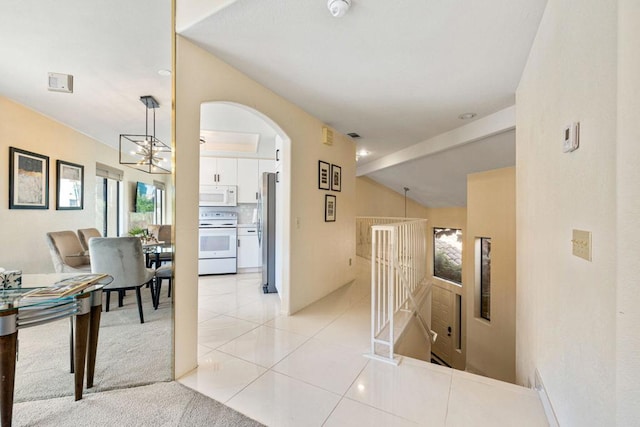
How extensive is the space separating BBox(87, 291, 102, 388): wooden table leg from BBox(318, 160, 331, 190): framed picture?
8.33ft

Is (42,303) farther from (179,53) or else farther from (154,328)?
(179,53)

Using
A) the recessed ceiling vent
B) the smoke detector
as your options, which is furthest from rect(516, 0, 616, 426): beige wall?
the recessed ceiling vent

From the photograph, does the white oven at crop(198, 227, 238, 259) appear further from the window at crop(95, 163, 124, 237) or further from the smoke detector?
the smoke detector

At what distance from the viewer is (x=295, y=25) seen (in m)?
1.78

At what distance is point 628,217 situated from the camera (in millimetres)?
751

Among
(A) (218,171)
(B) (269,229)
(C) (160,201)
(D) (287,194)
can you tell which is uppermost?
(A) (218,171)

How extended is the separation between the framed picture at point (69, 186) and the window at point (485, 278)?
5.54 metres

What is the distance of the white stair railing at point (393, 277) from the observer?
2.21 meters

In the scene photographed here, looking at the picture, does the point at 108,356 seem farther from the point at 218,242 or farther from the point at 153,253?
the point at 218,242

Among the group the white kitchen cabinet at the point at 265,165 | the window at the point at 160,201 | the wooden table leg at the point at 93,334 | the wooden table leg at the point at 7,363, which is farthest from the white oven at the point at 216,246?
the wooden table leg at the point at 7,363

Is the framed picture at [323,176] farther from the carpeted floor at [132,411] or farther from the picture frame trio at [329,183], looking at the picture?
the carpeted floor at [132,411]

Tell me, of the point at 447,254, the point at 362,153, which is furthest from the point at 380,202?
the point at 362,153

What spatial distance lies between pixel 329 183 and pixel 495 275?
2.89 m

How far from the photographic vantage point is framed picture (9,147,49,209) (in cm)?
268
